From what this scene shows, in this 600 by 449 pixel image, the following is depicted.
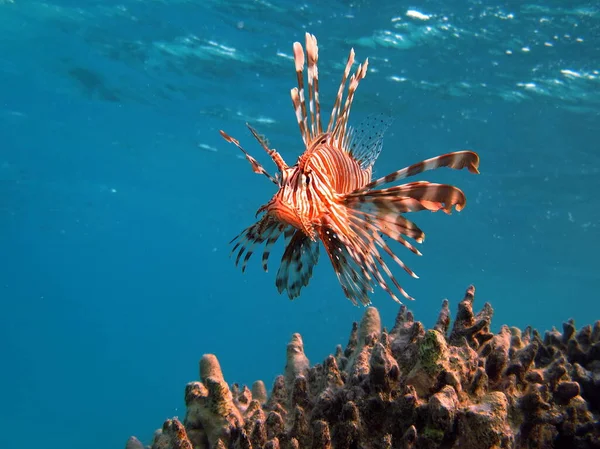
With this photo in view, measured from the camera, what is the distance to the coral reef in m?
1.94

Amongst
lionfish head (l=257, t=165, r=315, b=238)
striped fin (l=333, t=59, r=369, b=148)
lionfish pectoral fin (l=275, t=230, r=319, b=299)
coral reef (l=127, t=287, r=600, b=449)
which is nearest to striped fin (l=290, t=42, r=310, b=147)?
striped fin (l=333, t=59, r=369, b=148)

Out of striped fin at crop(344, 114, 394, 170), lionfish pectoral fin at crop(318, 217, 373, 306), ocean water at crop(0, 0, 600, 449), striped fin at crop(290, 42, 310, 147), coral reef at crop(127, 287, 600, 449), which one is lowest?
coral reef at crop(127, 287, 600, 449)

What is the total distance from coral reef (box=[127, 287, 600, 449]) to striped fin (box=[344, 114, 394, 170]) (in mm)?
1707

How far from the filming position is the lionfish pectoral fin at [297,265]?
3375 mm

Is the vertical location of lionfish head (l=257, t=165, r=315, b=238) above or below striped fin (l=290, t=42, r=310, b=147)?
below

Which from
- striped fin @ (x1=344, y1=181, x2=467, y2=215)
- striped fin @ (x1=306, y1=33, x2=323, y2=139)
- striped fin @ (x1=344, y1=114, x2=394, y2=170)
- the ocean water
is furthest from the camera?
the ocean water

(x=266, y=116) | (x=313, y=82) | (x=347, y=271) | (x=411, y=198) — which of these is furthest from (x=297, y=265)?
(x=266, y=116)

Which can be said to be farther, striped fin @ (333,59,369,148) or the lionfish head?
striped fin @ (333,59,369,148)

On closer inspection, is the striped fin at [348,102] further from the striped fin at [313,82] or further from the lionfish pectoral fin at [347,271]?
the lionfish pectoral fin at [347,271]

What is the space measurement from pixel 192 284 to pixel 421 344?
108964 millimetres

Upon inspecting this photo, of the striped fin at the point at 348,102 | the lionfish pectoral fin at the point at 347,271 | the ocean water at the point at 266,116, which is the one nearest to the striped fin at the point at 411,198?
the lionfish pectoral fin at the point at 347,271

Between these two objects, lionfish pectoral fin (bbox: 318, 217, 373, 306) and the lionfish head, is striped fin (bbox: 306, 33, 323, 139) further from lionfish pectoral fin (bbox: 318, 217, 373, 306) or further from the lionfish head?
lionfish pectoral fin (bbox: 318, 217, 373, 306)

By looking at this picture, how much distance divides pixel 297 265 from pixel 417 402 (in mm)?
1565

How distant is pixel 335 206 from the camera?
284 centimetres
